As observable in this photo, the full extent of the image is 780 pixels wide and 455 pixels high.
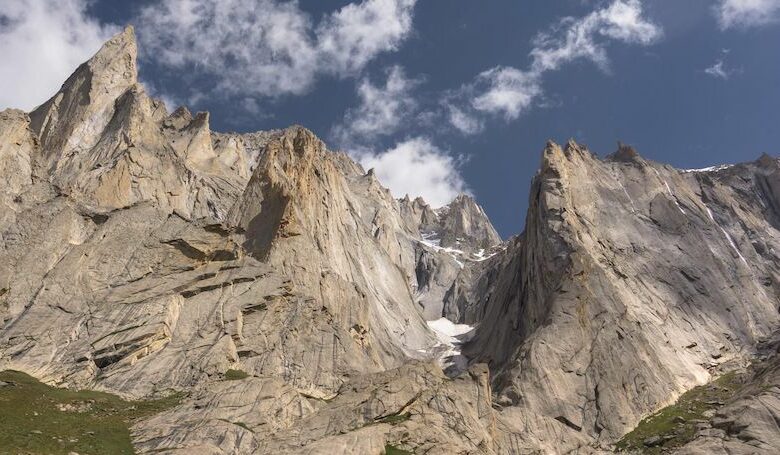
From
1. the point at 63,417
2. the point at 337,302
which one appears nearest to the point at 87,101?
the point at 337,302

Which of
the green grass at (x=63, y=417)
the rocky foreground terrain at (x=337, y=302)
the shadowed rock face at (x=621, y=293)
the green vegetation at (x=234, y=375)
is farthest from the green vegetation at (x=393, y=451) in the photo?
the shadowed rock face at (x=621, y=293)

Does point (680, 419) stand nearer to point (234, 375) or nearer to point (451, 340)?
point (234, 375)

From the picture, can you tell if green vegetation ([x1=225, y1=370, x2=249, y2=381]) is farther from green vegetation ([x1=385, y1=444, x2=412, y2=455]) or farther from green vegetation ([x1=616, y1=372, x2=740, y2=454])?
green vegetation ([x1=616, y1=372, x2=740, y2=454])

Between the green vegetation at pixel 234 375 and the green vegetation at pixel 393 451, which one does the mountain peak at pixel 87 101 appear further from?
the green vegetation at pixel 393 451

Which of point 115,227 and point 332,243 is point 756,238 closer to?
point 332,243

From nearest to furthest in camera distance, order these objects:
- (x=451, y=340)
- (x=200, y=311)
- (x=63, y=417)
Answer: (x=63, y=417) < (x=200, y=311) < (x=451, y=340)

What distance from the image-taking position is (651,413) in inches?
3319

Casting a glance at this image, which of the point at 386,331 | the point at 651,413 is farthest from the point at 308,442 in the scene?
the point at 386,331

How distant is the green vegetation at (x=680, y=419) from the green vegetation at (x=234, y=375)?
134ft

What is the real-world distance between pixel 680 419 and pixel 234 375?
1942 inches

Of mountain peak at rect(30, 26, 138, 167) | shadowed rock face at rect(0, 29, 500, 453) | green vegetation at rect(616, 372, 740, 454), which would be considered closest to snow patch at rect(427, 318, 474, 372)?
shadowed rock face at rect(0, 29, 500, 453)

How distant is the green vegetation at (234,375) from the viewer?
64.1 meters

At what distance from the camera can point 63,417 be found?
52.5 meters

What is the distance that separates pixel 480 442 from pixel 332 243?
6467cm
